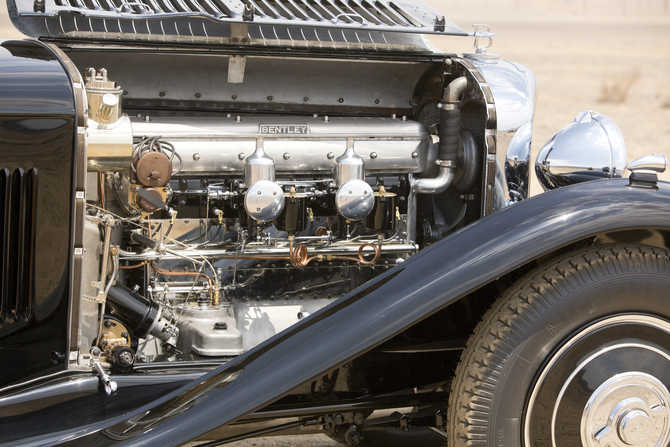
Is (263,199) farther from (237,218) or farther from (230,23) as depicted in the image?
(230,23)

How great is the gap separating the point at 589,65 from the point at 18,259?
2463 cm

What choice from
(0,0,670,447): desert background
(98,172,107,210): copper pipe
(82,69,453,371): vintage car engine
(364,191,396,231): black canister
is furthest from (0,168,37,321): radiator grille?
(0,0,670,447): desert background

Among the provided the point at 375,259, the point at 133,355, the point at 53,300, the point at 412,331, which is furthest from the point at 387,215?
the point at 53,300

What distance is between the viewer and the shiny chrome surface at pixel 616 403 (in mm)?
2029

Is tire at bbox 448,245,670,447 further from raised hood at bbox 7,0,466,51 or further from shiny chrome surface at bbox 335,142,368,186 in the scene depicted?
raised hood at bbox 7,0,466,51

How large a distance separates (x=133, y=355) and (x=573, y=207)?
1.45m

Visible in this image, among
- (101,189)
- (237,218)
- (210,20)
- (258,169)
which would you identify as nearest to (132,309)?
(101,189)

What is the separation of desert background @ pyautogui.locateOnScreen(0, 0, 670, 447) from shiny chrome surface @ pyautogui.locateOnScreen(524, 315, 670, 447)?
1447 mm

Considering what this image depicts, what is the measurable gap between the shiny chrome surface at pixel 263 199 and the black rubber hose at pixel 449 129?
0.76 meters

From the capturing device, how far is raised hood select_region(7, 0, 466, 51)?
2.66 m

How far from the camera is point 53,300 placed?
2117 millimetres

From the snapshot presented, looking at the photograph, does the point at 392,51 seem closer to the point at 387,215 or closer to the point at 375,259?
the point at 387,215

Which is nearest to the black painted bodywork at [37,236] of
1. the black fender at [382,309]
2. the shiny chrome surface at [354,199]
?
the black fender at [382,309]

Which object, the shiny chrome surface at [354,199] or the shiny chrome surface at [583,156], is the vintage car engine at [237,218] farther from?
the shiny chrome surface at [583,156]
